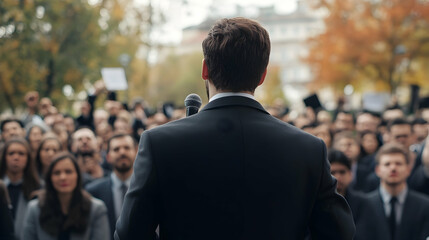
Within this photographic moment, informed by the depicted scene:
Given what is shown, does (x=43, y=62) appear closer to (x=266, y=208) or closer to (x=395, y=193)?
(x=395, y=193)

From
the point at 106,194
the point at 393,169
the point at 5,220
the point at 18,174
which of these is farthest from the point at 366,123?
the point at 5,220

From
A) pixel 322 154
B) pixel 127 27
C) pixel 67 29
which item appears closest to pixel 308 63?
pixel 127 27

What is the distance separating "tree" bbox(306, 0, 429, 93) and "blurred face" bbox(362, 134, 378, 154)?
18169mm

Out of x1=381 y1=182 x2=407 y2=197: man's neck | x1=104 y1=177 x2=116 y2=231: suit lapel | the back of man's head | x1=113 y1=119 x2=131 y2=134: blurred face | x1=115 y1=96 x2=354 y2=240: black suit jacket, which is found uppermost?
the back of man's head

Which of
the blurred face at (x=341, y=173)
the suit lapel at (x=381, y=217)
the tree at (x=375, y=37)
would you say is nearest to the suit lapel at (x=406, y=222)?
the suit lapel at (x=381, y=217)

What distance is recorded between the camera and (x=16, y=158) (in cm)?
752

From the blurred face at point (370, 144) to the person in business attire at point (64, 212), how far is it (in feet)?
17.6

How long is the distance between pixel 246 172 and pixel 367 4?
27.6 meters

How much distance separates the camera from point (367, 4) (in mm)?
29359

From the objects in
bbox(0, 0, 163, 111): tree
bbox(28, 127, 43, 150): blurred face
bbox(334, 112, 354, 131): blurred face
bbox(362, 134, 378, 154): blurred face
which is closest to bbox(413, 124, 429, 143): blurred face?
bbox(334, 112, 354, 131): blurred face

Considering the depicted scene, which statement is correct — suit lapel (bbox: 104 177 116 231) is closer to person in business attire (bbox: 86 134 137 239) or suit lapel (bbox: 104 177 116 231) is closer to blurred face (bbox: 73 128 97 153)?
person in business attire (bbox: 86 134 137 239)

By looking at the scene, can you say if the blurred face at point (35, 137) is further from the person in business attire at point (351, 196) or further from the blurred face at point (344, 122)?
the blurred face at point (344, 122)

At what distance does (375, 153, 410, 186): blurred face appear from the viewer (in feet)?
23.6

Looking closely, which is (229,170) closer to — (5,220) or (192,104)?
(192,104)
